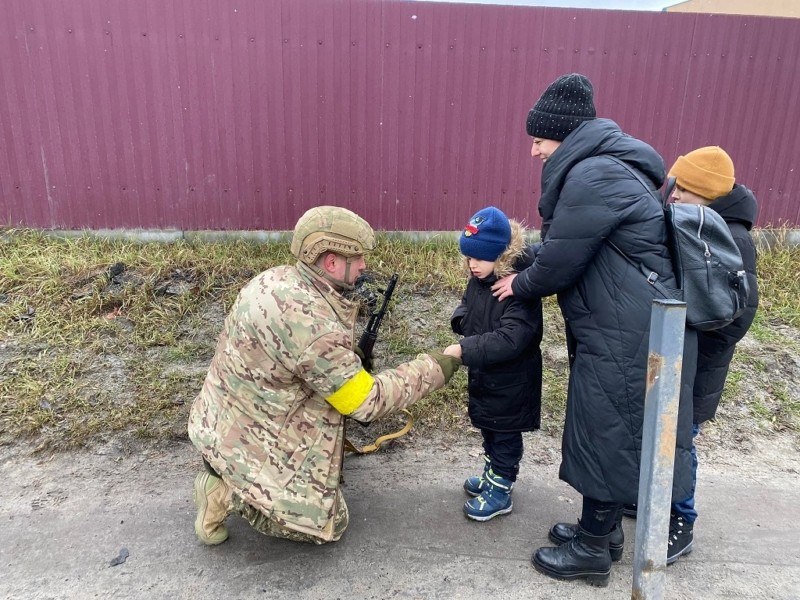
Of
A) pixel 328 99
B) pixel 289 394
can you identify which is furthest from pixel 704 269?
pixel 328 99

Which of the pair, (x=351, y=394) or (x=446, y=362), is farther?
(x=446, y=362)

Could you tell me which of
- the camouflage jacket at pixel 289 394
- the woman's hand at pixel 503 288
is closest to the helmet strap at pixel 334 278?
the camouflage jacket at pixel 289 394

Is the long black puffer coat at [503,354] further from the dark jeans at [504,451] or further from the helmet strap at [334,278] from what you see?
the helmet strap at [334,278]

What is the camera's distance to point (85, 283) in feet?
15.1

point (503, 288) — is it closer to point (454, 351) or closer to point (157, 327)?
point (454, 351)

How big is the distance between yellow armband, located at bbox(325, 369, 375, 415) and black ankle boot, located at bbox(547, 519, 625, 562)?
112 centimetres

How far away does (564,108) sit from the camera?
7.30 ft

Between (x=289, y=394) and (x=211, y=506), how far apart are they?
68cm

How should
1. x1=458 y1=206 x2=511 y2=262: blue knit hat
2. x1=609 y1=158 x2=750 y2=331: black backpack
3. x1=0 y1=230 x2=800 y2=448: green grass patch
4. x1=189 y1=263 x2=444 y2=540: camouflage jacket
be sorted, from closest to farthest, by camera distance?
x1=609 y1=158 x2=750 y2=331: black backpack < x1=189 y1=263 x2=444 y2=540: camouflage jacket < x1=458 y1=206 x2=511 y2=262: blue knit hat < x1=0 y1=230 x2=800 y2=448: green grass patch

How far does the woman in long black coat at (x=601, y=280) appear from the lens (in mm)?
2023

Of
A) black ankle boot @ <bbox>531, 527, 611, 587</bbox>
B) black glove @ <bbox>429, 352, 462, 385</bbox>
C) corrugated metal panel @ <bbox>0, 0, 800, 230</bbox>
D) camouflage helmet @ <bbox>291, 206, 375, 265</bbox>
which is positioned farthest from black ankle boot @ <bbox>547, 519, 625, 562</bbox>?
corrugated metal panel @ <bbox>0, 0, 800, 230</bbox>

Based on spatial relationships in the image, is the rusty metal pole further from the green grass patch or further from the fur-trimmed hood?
the green grass patch

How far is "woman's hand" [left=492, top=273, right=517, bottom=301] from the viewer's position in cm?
239

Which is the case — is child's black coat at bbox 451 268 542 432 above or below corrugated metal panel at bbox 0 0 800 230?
below
